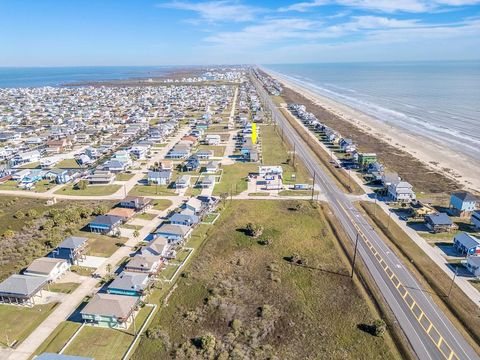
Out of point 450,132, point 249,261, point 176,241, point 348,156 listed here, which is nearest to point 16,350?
point 176,241

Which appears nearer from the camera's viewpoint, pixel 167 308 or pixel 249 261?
pixel 167 308

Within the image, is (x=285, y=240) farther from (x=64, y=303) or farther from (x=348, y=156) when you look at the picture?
(x=348, y=156)

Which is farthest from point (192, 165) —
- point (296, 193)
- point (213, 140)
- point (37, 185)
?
point (37, 185)

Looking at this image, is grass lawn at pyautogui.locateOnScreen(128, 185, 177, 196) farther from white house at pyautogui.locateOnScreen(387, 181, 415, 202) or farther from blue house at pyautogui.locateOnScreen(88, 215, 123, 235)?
white house at pyautogui.locateOnScreen(387, 181, 415, 202)

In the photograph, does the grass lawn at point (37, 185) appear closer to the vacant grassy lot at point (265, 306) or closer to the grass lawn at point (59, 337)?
the vacant grassy lot at point (265, 306)

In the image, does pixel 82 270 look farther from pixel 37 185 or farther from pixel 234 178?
pixel 37 185

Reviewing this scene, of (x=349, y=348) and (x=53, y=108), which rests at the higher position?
(x=53, y=108)
